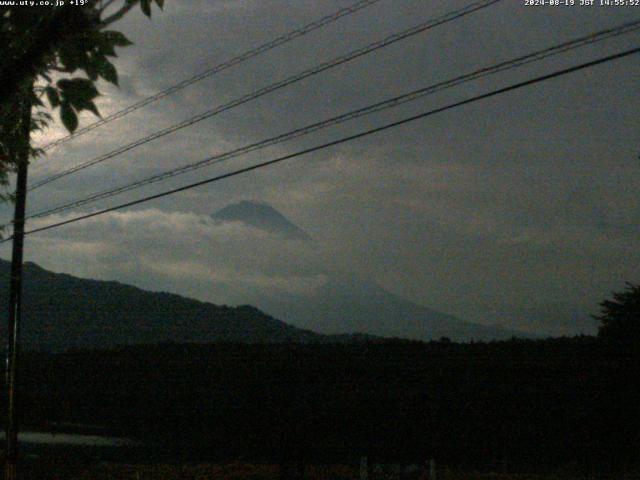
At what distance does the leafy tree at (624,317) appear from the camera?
17.9 metres

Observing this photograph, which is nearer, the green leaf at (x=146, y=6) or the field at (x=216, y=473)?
the green leaf at (x=146, y=6)

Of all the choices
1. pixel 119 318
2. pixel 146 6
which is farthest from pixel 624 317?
pixel 119 318

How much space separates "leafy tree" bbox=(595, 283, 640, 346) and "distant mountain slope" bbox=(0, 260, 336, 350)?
89386 millimetres

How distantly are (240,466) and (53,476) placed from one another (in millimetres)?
5442

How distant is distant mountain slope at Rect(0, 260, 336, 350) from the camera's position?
121m

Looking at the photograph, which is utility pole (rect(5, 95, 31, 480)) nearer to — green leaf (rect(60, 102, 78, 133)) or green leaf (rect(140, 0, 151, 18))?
green leaf (rect(140, 0, 151, 18))

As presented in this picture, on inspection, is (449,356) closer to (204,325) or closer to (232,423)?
(232,423)

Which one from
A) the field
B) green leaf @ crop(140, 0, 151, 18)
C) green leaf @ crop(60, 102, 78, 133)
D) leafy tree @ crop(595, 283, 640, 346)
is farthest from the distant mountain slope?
green leaf @ crop(60, 102, 78, 133)

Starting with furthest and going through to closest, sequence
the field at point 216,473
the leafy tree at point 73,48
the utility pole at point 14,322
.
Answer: the field at point 216,473 → the utility pole at point 14,322 → the leafy tree at point 73,48

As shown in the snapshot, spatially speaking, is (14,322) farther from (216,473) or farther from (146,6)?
(146,6)

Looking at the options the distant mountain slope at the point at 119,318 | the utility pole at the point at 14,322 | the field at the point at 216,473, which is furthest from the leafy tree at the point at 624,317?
the distant mountain slope at the point at 119,318

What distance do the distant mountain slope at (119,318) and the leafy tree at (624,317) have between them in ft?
293

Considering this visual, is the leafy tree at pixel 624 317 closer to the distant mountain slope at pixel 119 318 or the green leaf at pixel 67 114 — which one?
the green leaf at pixel 67 114

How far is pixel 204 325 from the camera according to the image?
125m
